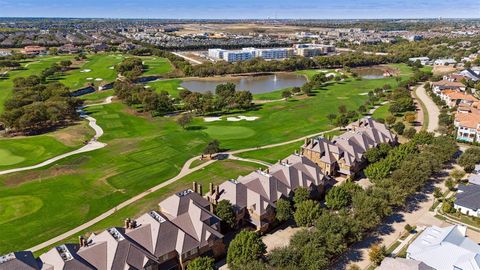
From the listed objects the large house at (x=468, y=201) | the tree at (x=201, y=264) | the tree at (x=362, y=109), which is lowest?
the large house at (x=468, y=201)

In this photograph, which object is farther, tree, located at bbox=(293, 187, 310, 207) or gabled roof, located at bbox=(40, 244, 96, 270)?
tree, located at bbox=(293, 187, 310, 207)

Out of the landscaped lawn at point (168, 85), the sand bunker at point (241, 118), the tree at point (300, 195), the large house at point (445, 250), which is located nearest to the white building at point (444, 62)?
the landscaped lawn at point (168, 85)

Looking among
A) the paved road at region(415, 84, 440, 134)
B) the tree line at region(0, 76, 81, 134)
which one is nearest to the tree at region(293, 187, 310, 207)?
the paved road at region(415, 84, 440, 134)

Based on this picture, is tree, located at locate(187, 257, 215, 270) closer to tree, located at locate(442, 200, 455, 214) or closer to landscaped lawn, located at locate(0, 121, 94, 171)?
tree, located at locate(442, 200, 455, 214)

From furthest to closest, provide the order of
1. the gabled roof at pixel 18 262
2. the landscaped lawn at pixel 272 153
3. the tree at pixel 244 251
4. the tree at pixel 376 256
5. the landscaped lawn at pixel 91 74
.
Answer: the landscaped lawn at pixel 91 74 → the landscaped lawn at pixel 272 153 → the tree at pixel 376 256 → the tree at pixel 244 251 → the gabled roof at pixel 18 262

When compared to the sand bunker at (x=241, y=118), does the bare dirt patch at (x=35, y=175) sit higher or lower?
lower

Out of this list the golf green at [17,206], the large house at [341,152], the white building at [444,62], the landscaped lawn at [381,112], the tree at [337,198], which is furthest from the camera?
the white building at [444,62]

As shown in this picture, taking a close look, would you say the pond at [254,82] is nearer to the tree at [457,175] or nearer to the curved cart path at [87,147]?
the curved cart path at [87,147]
